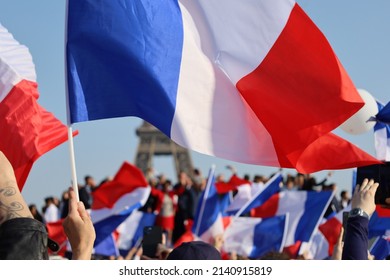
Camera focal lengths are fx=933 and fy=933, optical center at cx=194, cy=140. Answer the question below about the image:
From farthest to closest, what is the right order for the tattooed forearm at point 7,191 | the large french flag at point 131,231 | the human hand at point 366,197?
the large french flag at point 131,231
the human hand at point 366,197
the tattooed forearm at point 7,191

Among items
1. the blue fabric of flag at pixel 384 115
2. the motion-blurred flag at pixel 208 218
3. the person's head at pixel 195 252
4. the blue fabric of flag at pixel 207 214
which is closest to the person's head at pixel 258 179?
the motion-blurred flag at pixel 208 218

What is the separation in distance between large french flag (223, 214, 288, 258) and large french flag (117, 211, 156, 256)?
4.03 metres

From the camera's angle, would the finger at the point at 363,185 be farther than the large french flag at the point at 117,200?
No

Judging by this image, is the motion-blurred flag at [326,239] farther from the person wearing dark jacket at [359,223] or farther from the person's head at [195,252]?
the person's head at [195,252]

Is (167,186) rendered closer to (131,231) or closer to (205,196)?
(131,231)

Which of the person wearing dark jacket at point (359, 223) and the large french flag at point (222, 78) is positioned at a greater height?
the large french flag at point (222, 78)

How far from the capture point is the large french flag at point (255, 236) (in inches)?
603

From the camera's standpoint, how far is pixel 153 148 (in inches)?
3349

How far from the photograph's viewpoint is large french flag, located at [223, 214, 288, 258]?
50.3 ft

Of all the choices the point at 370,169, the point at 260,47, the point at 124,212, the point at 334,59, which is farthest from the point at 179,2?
the point at 124,212

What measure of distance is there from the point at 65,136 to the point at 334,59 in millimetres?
2734

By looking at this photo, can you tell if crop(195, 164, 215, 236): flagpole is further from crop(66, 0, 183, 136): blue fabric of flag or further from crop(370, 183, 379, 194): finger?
crop(370, 183, 379, 194): finger

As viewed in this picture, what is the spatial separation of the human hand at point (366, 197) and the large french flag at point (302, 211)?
32.8ft
